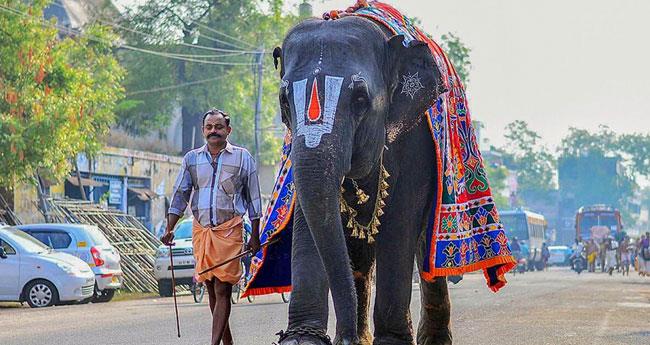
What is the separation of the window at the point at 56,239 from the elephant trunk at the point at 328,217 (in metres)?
19.2

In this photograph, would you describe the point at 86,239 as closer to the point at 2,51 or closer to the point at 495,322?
the point at 2,51

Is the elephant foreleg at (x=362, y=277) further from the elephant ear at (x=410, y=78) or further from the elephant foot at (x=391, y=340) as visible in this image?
the elephant ear at (x=410, y=78)

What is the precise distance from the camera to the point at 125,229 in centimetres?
3322

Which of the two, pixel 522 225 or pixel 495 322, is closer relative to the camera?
pixel 495 322

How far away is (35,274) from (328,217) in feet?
54.6

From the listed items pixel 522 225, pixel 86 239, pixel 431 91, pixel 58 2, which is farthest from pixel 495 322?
pixel 522 225

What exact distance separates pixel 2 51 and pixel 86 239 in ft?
17.0

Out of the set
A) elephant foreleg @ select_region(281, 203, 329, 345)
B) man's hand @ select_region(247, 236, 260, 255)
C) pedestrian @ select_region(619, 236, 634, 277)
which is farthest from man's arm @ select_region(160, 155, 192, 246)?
pedestrian @ select_region(619, 236, 634, 277)

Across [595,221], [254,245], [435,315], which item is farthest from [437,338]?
[595,221]

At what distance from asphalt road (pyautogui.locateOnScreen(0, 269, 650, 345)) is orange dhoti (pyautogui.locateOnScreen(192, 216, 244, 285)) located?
332 centimetres

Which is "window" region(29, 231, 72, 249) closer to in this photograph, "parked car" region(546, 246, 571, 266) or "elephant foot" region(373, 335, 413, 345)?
"elephant foot" region(373, 335, 413, 345)

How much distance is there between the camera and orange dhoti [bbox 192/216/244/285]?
9375mm

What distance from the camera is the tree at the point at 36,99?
27.5 m

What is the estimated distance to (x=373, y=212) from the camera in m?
8.09
